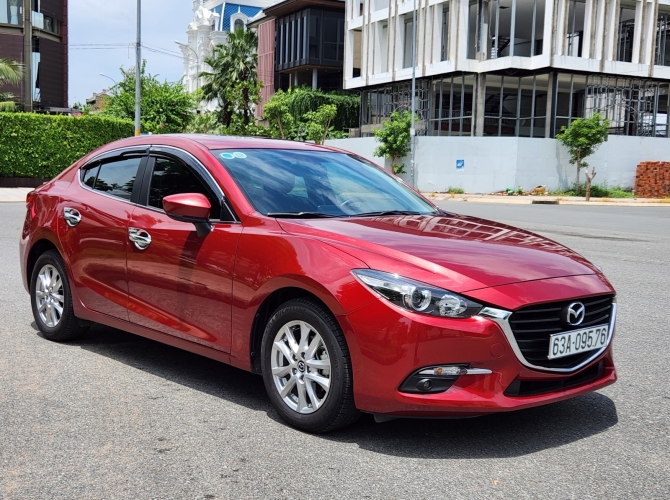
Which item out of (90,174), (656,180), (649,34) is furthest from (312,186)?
(649,34)

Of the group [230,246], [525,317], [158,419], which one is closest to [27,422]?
[158,419]

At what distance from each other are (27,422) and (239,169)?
6.38ft

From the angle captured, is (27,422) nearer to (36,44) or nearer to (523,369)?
(523,369)

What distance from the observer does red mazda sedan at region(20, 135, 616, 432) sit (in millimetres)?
3930

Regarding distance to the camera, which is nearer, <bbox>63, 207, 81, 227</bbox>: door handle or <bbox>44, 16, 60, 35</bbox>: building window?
<bbox>63, 207, 81, 227</bbox>: door handle

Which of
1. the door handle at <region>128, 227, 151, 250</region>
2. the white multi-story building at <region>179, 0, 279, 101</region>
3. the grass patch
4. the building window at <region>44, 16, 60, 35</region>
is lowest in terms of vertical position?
the grass patch

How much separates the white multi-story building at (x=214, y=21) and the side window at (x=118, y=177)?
312 feet

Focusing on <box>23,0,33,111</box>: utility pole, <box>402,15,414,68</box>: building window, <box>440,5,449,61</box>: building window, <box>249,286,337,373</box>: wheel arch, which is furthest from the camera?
<box>23,0,33,111</box>: utility pole

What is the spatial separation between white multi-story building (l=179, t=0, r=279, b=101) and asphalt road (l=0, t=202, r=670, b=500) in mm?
96323

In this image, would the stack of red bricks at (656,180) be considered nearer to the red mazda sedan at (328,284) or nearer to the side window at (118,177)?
the red mazda sedan at (328,284)

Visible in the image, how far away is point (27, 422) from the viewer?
450 centimetres

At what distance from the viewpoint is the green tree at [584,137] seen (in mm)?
39844

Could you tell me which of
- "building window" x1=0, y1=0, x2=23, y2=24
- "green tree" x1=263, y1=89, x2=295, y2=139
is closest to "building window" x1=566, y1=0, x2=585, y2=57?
"green tree" x1=263, y1=89, x2=295, y2=139

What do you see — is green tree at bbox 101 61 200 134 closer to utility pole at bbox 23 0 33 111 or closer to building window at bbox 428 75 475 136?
utility pole at bbox 23 0 33 111
